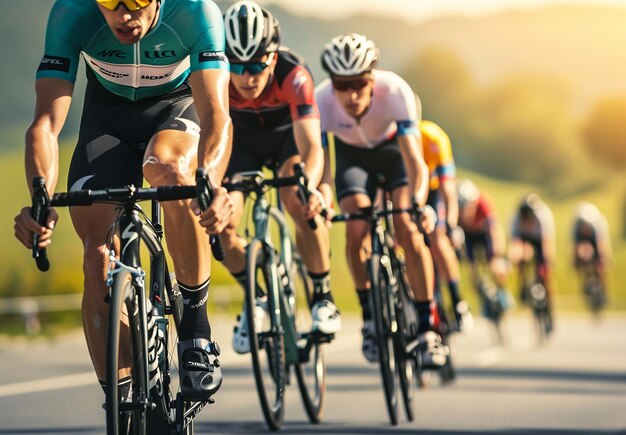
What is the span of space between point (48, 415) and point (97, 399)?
1.21m

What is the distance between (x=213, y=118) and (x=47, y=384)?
6.52 metres

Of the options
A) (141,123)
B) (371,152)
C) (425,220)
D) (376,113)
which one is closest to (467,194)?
(371,152)

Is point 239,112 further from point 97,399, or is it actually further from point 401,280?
point 97,399

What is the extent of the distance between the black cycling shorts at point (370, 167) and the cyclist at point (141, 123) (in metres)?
4.15

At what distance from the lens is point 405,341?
9.37 metres

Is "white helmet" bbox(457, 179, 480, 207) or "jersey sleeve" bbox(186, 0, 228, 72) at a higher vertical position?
"jersey sleeve" bbox(186, 0, 228, 72)

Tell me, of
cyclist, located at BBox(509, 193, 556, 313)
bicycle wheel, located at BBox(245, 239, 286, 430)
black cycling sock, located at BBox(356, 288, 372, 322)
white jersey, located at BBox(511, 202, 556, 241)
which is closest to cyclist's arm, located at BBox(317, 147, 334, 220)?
black cycling sock, located at BBox(356, 288, 372, 322)

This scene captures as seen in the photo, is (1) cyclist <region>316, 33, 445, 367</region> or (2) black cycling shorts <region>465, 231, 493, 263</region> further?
(2) black cycling shorts <region>465, 231, 493, 263</region>

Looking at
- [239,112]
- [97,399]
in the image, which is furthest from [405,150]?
[97,399]

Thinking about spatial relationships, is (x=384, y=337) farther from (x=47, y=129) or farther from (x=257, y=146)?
(x=47, y=129)

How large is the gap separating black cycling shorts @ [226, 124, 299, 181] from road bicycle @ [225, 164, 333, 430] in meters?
0.49

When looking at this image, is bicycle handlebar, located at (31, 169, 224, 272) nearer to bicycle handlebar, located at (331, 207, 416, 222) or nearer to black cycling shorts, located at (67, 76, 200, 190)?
black cycling shorts, located at (67, 76, 200, 190)

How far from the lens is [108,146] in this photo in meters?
5.79

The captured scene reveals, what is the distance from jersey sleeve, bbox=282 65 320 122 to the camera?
340 inches
